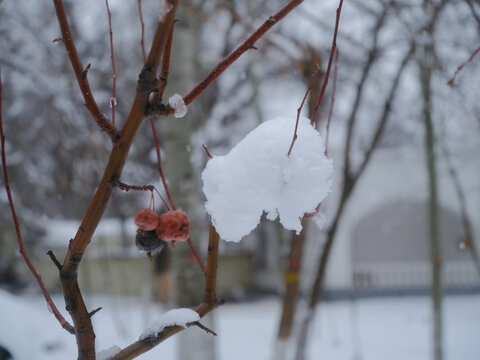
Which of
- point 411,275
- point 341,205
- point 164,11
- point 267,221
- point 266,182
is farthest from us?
point 411,275

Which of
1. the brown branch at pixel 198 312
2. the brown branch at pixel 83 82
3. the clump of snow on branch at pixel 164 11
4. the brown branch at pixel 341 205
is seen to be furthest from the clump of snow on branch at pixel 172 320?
the brown branch at pixel 341 205

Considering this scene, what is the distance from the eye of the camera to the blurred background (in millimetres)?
2494

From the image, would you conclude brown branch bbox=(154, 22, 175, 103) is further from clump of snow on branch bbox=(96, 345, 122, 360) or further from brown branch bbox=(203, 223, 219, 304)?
clump of snow on branch bbox=(96, 345, 122, 360)

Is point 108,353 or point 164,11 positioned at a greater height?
point 164,11

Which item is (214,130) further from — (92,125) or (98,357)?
(98,357)

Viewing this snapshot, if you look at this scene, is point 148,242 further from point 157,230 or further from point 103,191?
point 103,191

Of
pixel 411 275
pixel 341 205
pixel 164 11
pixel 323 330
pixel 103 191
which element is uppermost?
pixel 164 11

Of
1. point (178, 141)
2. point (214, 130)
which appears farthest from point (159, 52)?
point (214, 130)

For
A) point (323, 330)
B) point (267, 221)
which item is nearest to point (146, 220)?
point (267, 221)

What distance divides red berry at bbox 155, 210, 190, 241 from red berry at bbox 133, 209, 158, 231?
1 cm

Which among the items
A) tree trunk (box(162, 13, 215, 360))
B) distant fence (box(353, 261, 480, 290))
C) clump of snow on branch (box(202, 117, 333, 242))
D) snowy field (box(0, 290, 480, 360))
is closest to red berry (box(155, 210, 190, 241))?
clump of snow on branch (box(202, 117, 333, 242))

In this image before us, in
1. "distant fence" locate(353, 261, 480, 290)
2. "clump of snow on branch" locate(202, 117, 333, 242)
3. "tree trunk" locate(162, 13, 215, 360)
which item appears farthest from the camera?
"distant fence" locate(353, 261, 480, 290)

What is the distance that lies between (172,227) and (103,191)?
0.68 feet

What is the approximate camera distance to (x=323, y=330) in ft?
25.6
